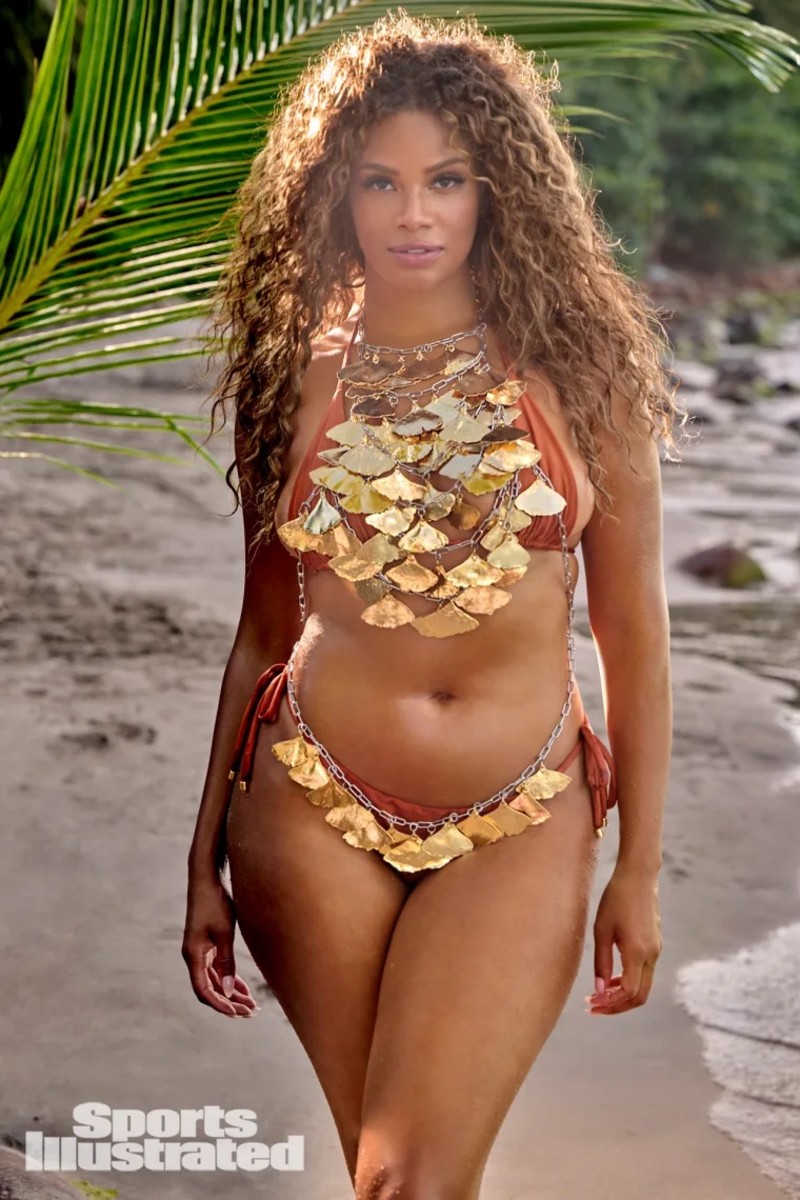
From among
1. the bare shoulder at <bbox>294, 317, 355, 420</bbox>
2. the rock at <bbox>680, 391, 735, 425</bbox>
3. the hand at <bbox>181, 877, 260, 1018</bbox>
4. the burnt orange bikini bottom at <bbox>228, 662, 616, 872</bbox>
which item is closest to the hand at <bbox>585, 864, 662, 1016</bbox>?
the burnt orange bikini bottom at <bbox>228, 662, 616, 872</bbox>

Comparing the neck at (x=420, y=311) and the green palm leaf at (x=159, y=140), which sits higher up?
the green palm leaf at (x=159, y=140)

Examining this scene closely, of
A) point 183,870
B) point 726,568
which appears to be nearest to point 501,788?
point 183,870

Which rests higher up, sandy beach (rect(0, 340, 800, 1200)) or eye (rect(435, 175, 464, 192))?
eye (rect(435, 175, 464, 192))

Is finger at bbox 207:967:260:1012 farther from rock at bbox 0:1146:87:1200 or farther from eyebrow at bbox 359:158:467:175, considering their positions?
eyebrow at bbox 359:158:467:175

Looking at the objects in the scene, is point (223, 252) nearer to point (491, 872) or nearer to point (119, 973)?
point (491, 872)

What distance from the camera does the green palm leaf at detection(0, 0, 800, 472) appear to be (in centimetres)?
290

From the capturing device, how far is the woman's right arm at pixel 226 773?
2529mm

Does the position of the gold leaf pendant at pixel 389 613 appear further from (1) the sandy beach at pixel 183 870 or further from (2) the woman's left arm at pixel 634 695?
(1) the sandy beach at pixel 183 870

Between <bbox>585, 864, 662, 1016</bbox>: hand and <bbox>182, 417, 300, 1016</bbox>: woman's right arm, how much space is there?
0.54 metres

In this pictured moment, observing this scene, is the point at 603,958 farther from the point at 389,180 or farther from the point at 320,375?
the point at 389,180

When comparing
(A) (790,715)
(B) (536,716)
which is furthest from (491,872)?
(A) (790,715)

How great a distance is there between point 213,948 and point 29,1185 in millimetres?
680

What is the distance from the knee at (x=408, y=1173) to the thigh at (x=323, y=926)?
0.16 metres

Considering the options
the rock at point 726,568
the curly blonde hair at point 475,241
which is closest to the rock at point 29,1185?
the curly blonde hair at point 475,241
